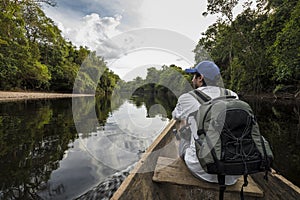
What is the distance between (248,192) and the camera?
1638 mm

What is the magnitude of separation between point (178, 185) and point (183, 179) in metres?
0.20

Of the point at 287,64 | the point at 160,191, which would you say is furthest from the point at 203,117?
the point at 287,64

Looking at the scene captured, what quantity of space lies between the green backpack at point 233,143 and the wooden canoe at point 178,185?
408mm

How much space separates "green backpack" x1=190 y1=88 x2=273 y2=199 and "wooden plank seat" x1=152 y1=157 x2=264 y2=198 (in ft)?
1.05

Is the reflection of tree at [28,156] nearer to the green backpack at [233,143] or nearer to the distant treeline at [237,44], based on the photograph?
the green backpack at [233,143]

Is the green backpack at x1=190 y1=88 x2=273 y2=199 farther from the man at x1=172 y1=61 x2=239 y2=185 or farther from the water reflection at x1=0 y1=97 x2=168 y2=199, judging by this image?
the water reflection at x1=0 y1=97 x2=168 y2=199

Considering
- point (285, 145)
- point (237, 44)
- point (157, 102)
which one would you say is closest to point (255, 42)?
point (237, 44)

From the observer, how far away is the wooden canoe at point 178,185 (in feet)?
5.40

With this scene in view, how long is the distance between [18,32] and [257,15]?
26.3 meters

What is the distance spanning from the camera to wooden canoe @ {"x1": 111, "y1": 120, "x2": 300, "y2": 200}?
5.40ft

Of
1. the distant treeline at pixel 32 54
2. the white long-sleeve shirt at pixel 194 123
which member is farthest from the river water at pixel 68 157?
the distant treeline at pixel 32 54

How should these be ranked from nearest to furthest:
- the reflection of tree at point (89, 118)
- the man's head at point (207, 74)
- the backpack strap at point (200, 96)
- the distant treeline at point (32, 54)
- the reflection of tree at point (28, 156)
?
1. the backpack strap at point (200, 96)
2. the man's head at point (207, 74)
3. the reflection of tree at point (28, 156)
4. the reflection of tree at point (89, 118)
5. the distant treeline at point (32, 54)

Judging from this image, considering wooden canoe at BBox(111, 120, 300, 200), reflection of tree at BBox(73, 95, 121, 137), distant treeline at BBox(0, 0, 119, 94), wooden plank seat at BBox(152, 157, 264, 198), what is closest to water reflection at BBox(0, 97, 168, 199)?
reflection of tree at BBox(73, 95, 121, 137)

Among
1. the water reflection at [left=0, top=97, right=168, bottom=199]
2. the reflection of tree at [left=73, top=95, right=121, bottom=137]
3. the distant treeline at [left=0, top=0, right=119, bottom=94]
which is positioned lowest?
the water reflection at [left=0, top=97, right=168, bottom=199]
